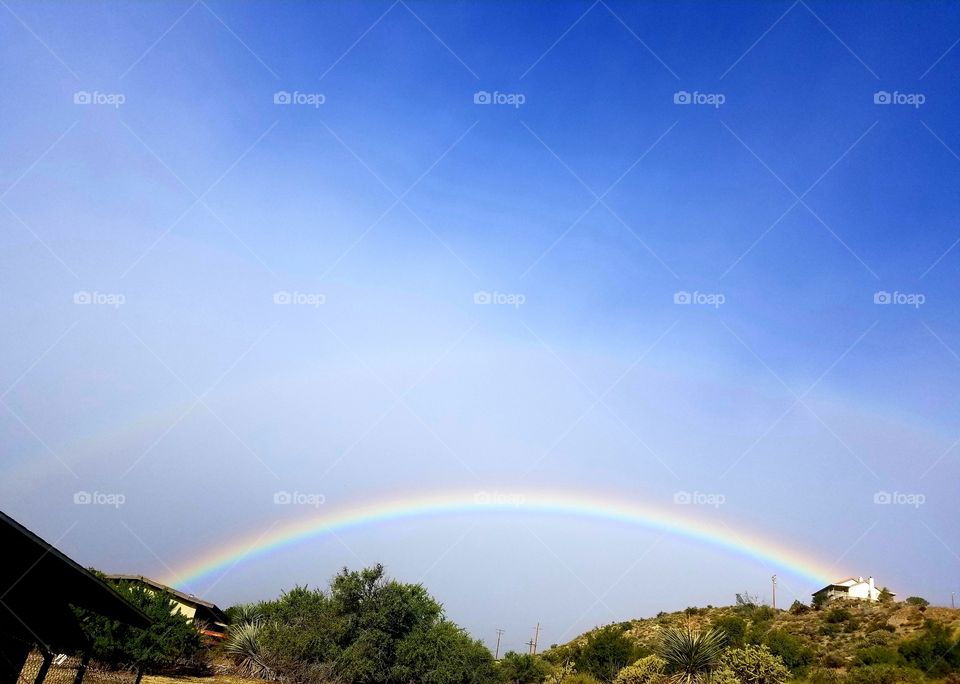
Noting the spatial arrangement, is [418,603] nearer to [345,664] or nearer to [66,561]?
[345,664]

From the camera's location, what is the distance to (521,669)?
37625 mm

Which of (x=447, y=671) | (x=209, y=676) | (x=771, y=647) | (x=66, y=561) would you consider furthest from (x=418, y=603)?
(x=66, y=561)

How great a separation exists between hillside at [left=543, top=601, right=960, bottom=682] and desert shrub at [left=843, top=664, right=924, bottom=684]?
359 millimetres

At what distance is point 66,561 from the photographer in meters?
8.27

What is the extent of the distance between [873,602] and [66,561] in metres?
65.4

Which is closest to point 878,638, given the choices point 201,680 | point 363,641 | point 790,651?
point 790,651

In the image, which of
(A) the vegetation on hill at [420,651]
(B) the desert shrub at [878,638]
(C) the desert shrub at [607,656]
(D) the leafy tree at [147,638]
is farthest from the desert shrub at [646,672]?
(D) the leafy tree at [147,638]

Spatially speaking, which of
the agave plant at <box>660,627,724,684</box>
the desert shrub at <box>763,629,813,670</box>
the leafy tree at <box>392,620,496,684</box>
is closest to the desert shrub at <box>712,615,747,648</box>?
the desert shrub at <box>763,629,813,670</box>

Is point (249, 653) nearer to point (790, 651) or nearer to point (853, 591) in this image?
point (790, 651)

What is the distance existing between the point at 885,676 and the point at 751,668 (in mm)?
6327

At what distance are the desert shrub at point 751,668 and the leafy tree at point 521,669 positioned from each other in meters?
12.7

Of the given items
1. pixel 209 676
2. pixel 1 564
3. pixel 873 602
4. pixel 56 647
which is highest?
pixel 873 602

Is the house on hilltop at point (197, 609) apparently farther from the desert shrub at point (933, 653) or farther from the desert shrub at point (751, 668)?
the desert shrub at point (933, 653)

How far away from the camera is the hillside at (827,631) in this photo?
35.1 meters
